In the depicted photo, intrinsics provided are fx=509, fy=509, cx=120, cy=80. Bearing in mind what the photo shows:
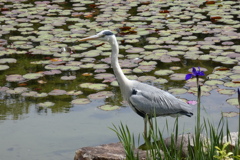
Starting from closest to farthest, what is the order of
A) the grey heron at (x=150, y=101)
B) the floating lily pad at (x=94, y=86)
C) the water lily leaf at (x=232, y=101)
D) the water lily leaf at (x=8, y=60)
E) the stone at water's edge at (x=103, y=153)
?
the stone at water's edge at (x=103, y=153) → the grey heron at (x=150, y=101) → the water lily leaf at (x=232, y=101) → the floating lily pad at (x=94, y=86) → the water lily leaf at (x=8, y=60)

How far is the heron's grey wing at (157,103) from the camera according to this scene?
4.71 metres

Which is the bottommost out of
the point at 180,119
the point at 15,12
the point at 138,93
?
the point at 180,119

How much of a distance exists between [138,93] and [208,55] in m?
2.17

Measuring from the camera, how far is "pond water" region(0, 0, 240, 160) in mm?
4992

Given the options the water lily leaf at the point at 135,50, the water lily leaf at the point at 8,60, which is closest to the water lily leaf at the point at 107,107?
the water lily leaf at the point at 135,50

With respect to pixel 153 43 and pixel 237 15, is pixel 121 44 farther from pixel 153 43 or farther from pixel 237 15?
pixel 237 15

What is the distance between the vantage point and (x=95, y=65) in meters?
6.48

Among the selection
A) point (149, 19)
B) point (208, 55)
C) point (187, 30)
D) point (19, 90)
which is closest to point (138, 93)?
point (19, 90)

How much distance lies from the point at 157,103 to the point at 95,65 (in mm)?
1917

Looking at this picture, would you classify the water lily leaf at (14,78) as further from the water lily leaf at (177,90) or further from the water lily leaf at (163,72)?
the water lily leaf at (177,90)

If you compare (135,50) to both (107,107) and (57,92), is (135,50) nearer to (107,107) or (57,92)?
(57,92)

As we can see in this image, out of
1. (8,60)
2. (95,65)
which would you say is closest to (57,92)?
(95,65)

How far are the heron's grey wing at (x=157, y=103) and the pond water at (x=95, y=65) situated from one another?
30 centimetres

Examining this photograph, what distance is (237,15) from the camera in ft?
28.2
